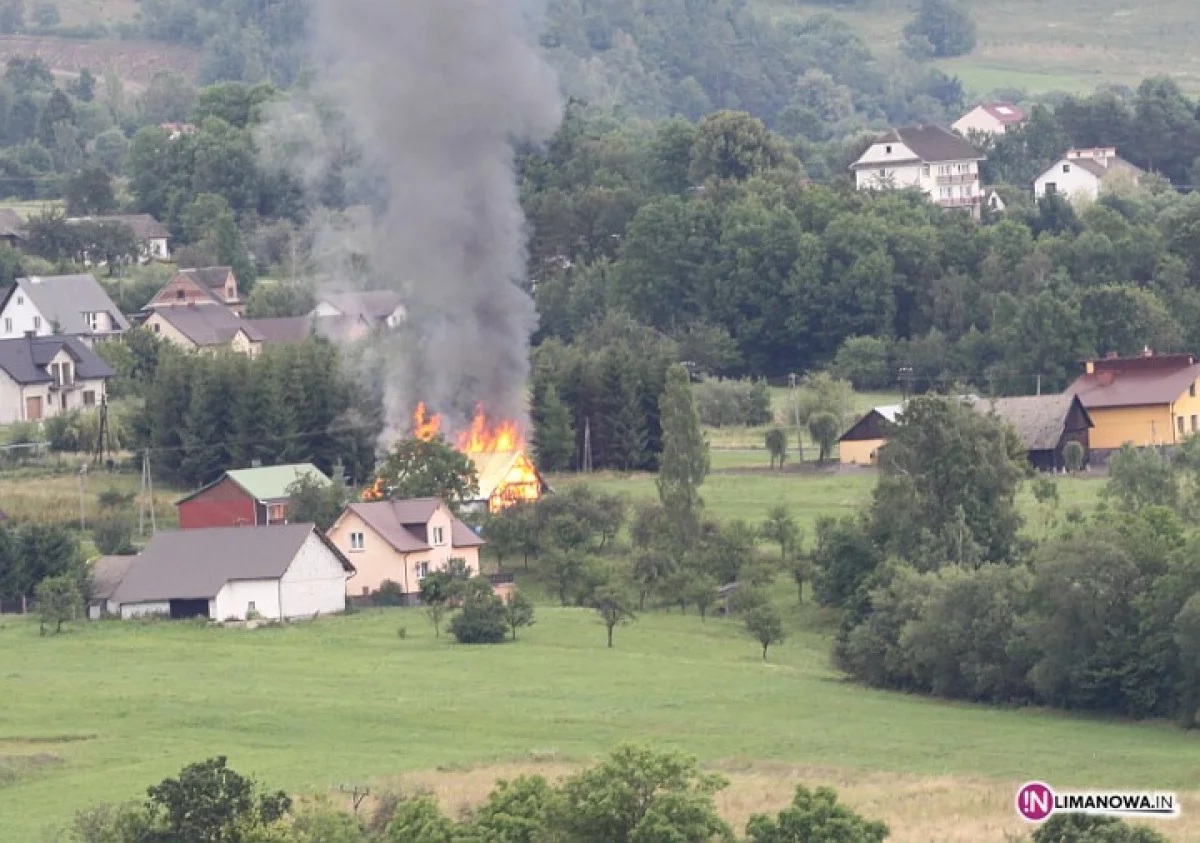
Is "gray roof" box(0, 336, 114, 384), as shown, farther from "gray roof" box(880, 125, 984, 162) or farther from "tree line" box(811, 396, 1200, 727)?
"gray roof" box(880, 125, 984, 162)

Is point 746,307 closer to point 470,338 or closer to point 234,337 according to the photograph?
point 234,337

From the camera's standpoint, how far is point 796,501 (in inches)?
3499

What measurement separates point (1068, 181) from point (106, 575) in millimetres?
92163

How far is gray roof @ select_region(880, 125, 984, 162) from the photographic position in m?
170

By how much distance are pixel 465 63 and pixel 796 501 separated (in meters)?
15.5

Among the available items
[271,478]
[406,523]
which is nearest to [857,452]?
[271,478]

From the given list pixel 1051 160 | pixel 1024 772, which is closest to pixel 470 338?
pixel 1024 772

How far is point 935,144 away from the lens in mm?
171000

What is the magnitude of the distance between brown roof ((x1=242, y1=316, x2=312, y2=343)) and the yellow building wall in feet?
101

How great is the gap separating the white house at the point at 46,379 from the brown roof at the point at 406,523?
28.4m

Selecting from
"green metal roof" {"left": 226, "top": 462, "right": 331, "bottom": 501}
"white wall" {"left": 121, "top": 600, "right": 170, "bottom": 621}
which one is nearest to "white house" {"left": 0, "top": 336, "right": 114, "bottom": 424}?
"green metal roof" {"left": 226, "top": 462, "right": 331, "bottom": 501}

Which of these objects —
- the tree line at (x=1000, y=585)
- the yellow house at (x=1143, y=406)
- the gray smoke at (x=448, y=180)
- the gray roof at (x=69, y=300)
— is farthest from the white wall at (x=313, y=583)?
the gray roof at (x=69, y=300)

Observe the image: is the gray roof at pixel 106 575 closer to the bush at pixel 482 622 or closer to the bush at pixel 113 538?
the bush at pixel 113 538

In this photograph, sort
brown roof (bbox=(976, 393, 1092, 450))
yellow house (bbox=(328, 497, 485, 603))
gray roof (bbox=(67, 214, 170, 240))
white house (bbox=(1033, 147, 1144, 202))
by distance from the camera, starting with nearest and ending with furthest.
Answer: yellow house (bbox=(328, 497, 485, 603)), brown roof (bbox=(976, 393, 1092, 450)), gray roof (bbox=(67, 214, 170, 240)), white house (bbox=(1033, 147, 1144, 202))
